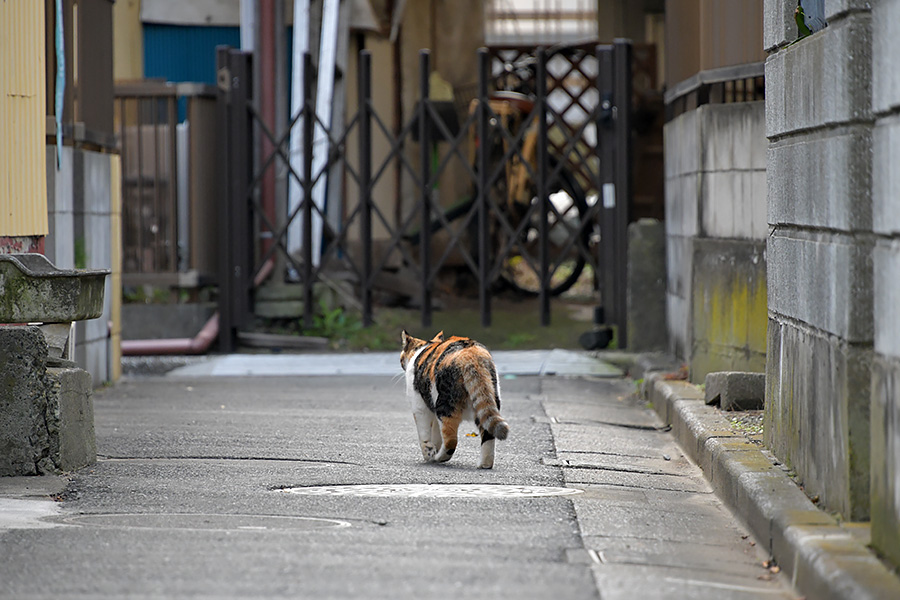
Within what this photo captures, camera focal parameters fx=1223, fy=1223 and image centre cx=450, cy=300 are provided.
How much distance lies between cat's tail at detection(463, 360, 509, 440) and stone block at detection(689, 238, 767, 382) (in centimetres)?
243

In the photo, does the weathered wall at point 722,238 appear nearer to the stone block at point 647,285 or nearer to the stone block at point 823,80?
the stone block at point 647,285

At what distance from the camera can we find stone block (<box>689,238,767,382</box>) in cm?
788

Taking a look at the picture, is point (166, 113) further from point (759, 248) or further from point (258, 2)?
point (759, 248)

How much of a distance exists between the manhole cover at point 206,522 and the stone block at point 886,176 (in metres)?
2.40

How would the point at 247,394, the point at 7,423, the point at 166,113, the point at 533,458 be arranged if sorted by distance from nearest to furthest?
the point at 7,423 < the point at 533,458 < the point at 247,394 < the point at 166,113

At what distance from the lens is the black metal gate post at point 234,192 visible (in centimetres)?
1183

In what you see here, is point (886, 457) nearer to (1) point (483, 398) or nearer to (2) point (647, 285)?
(1) point (483, 398)

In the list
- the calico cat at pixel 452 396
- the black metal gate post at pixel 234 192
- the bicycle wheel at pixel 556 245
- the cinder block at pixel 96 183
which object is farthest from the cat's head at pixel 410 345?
the black metal gate post at pixel 234 192

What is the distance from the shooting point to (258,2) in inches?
513

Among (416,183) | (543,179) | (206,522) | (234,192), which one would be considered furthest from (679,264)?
(206,522)

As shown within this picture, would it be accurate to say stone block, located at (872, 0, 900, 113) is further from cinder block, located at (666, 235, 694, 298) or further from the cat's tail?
cinder block, located at (666, 235, 694, 298)

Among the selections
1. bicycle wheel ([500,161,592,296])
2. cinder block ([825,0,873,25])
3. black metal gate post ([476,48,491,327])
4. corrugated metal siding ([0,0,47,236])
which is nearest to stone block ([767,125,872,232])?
cinder block ([825,0,873,25])

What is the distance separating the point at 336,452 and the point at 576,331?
20.8 ft

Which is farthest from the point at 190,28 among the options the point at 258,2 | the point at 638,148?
the point at 638,148
